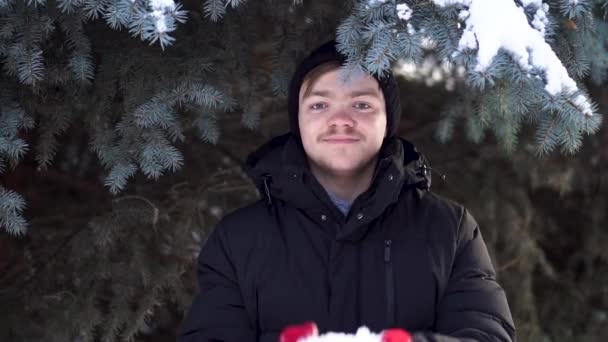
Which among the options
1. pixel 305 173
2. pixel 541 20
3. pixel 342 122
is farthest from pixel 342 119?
pixel 541 20

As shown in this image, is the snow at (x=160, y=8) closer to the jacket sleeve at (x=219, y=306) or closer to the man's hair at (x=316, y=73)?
the man's hair at (x=316, y=73)

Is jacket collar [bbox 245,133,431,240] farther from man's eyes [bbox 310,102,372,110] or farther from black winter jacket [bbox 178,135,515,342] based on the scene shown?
man's eyes [bbox 310,102,372,110]

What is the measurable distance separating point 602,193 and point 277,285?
9.34 ft

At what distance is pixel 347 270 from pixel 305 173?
14.4 inches

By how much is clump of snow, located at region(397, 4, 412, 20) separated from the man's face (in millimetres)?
350

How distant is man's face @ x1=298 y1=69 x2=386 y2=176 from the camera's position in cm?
256

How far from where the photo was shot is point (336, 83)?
258 cm

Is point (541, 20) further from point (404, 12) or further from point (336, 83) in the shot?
point (336, 83)

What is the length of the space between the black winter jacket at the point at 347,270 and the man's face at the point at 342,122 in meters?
0.10

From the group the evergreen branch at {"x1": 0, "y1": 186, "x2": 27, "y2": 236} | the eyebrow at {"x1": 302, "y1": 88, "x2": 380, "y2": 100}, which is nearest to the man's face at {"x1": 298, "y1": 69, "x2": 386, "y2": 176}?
the eyebrow at {"x1": 302, "y1": 88, "x2": 380, "y2": 100}

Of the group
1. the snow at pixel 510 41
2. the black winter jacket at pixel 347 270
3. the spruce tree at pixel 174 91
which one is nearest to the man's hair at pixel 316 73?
the spruce tree at pixel 174 91

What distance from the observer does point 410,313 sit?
7.93 feet

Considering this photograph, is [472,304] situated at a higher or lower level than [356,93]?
lower

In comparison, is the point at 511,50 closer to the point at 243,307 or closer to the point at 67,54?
the point at 243,307
